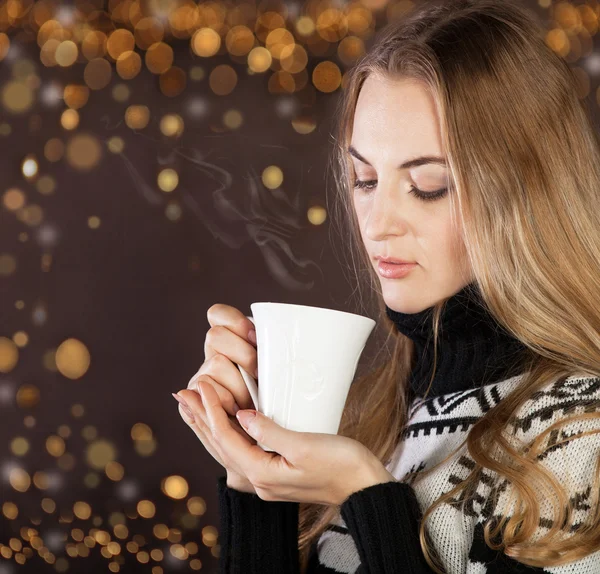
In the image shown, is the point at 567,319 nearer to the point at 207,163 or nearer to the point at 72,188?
the point at 207,163

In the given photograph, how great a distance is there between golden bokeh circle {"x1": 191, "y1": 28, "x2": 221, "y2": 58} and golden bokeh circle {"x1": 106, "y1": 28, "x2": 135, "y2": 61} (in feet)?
0.42

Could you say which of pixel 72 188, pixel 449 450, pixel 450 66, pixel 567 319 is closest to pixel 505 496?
pixel 449 450

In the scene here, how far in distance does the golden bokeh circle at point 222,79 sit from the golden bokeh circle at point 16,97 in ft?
1.25

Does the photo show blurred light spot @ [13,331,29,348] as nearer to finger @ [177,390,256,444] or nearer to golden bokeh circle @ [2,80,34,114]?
golden bokeh circle @ [2,80,34,114]

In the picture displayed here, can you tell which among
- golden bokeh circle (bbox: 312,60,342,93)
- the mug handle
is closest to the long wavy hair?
the mug handle

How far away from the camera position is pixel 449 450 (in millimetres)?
985

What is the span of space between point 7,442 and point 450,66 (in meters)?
1.24

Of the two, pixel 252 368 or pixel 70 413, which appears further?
pixel 70 413

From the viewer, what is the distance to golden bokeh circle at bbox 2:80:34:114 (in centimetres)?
168

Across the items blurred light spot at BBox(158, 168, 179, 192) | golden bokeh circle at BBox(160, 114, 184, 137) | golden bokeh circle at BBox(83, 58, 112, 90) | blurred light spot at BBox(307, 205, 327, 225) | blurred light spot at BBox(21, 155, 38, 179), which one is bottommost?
blurred light spot at BBox(307, 205, 327, 225)

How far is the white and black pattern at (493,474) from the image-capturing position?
846mm

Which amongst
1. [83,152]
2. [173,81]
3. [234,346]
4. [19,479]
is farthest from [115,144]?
[234,346]

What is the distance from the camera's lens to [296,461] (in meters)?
0.81

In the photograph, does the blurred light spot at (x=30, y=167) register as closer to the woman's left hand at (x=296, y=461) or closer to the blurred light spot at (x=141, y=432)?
the blurred light spot at (x=141, y=432)
